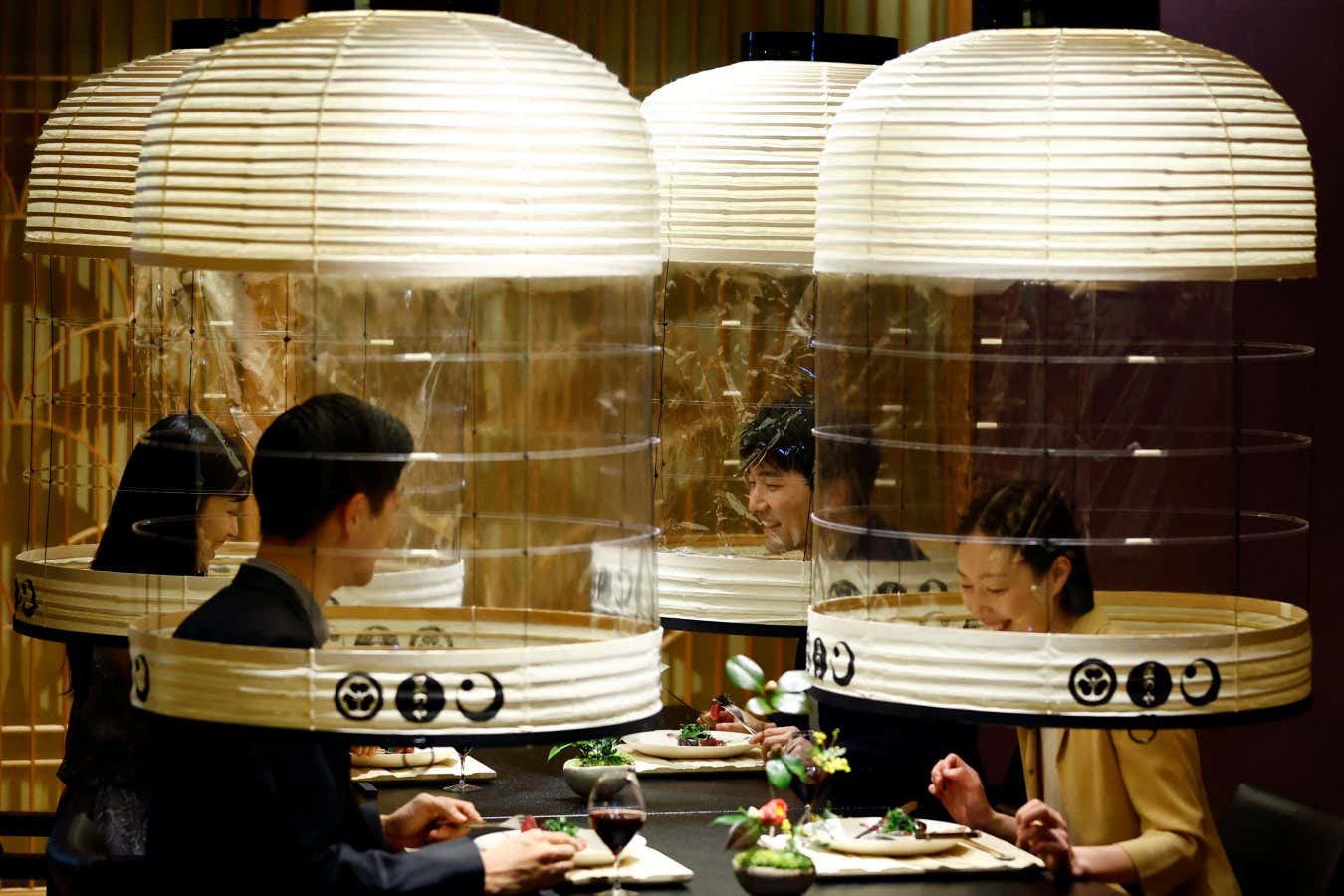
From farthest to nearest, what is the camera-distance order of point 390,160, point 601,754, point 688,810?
point 601,754 → point 688,810 → point 390,160

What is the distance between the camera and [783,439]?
15.5 ft

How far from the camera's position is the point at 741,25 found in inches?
286

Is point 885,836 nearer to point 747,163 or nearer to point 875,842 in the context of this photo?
point 875,842

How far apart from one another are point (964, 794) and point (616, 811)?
77 centimetres

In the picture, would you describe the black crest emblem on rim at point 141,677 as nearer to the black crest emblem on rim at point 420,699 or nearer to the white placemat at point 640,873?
the black crest emblem on rim at point 420,699

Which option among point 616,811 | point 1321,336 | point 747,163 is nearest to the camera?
point 616,811

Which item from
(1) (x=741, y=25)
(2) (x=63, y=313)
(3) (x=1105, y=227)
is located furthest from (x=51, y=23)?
(3) (x=1105, y=227)

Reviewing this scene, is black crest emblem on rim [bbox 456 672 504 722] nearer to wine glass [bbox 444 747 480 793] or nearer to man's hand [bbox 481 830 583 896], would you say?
man's hand [bbox 481 830 583 896]

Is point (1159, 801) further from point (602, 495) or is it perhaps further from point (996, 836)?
point (602, 495)

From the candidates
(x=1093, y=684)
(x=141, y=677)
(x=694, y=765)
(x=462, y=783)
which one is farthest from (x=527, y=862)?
(x=694, y=765)

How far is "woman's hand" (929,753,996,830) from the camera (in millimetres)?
3779

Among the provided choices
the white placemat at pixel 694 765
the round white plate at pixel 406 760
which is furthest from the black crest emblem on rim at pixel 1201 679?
the round white plate at pixel 406 760

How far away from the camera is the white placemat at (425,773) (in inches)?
169

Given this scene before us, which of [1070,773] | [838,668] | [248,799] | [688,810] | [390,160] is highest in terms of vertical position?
[390,160]
